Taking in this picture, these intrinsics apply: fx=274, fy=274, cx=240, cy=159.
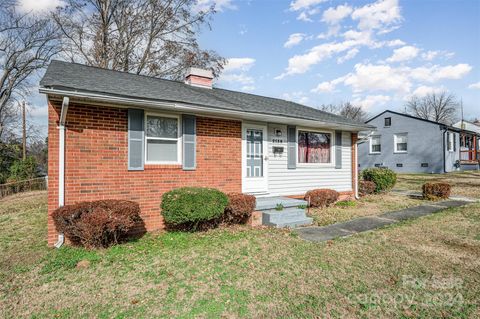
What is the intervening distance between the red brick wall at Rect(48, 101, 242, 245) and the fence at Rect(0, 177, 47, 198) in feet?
42.6

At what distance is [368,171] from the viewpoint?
12.3m

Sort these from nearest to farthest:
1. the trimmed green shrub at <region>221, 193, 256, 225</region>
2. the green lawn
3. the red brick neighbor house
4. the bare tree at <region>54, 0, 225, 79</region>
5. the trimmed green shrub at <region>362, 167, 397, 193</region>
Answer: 1. the green lawn
2. the red brick neighbor house
3. the trimmed green shrub at <region>221, 193, 256, 225</region>
4. the trimmed green shrub at <region>362, 167, 397, 193</region>
5. the bare tree at <region>54, 0, 225, 79</region>

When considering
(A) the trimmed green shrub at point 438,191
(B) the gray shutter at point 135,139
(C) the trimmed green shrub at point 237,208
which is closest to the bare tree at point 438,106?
(A) the trimmed green shrub at point 438,191

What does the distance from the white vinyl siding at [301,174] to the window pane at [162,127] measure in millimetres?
3049

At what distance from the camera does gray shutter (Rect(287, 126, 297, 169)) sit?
8758 millimetres

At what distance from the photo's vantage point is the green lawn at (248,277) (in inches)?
118

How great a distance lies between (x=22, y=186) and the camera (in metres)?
16.3

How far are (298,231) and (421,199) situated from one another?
284 inches

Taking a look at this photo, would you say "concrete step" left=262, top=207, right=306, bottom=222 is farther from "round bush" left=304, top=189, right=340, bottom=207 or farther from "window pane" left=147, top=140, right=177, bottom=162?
"window pane" left=147, top=140, right=177, bottom=162

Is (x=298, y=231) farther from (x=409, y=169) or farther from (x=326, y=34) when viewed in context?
(x=409, y=169)

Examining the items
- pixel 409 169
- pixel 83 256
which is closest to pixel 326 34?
pixel 83 256

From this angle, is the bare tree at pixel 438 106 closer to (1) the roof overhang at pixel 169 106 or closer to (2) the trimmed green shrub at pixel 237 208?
(1) the roof overhang at pixel 169 106

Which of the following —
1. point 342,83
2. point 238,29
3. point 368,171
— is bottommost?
point 368,171

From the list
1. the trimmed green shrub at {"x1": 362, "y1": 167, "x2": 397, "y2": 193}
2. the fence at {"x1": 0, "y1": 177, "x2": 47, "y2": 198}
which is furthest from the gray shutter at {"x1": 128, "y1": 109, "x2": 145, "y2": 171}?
the fence at {"x1": 0, "y1": 177, "x2": 47, "y2": 198}
